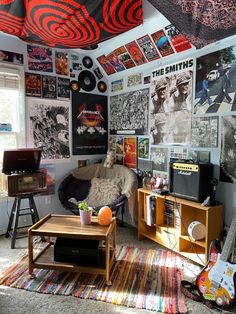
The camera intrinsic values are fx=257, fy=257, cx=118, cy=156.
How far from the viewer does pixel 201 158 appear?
101 inches

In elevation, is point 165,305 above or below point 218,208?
below

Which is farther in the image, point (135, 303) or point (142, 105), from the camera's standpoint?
point (142, 105)

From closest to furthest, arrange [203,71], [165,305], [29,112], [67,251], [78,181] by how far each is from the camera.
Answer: [165,305], [67,251], [203,71], [29,112], [78,181]

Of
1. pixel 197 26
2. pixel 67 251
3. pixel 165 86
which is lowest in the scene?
pixel 67 251

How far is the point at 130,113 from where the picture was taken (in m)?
3.49

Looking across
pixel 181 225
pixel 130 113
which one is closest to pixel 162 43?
pixel 130 113

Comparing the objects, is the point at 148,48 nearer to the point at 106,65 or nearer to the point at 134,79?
the point at 134,79

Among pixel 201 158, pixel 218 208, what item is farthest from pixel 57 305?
pixel 201 158

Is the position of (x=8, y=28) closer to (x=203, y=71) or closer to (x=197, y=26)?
(x=197, y=26)

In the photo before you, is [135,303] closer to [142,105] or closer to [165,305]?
[165,305]

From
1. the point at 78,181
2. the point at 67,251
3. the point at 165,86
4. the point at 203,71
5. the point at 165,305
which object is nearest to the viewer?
the point at 165,305

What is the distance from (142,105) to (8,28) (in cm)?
173

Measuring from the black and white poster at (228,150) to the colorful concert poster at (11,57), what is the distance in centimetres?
242

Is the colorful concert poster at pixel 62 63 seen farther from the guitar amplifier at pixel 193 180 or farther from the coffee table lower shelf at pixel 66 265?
the coffee table lower shelf at pixel 66 265
